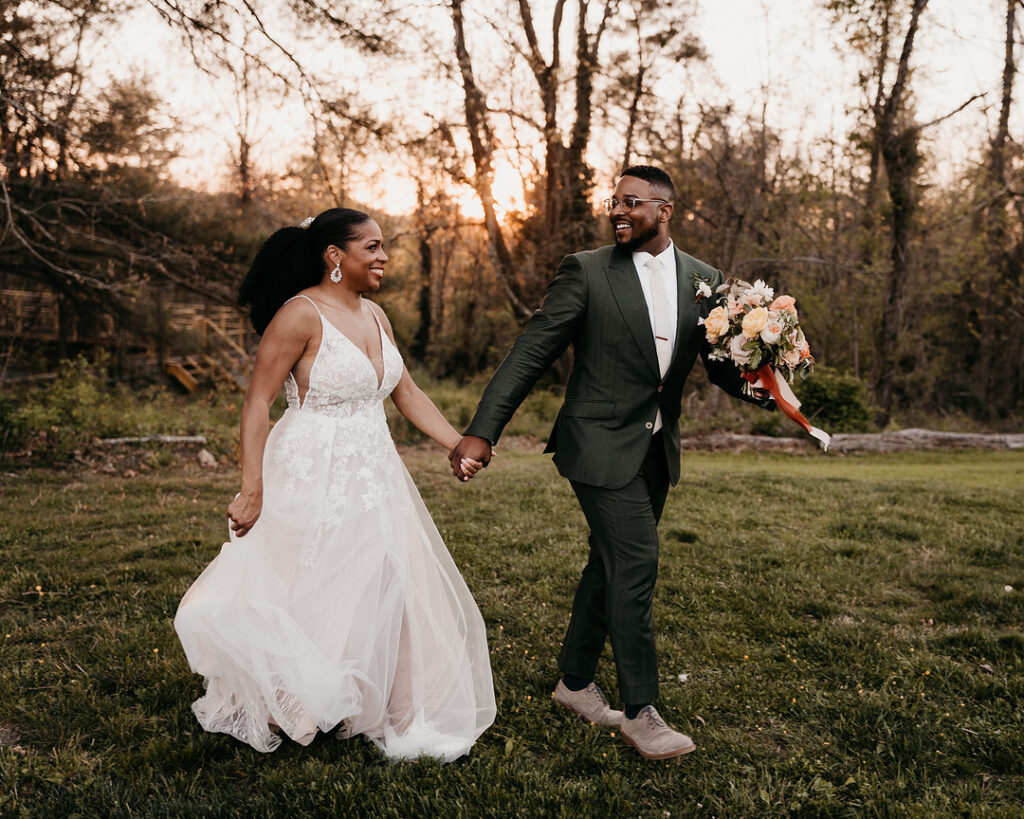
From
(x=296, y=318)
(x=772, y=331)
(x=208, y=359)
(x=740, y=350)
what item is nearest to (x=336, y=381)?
(x=296, y=318)

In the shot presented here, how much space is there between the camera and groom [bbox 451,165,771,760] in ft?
11.0

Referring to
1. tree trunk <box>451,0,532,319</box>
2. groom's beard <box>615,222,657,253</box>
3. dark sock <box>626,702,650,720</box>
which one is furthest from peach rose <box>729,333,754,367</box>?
tree trunk <box>451,0,532,319</box>

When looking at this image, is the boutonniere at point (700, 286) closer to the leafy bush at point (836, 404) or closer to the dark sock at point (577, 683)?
the dark sock at point (577, 683)

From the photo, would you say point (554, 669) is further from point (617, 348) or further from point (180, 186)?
point (180, 186)

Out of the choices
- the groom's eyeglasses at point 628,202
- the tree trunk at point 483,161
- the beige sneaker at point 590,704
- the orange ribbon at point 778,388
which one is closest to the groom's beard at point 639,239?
the groom's eyeglasses at point 628,202

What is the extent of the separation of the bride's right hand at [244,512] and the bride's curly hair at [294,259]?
0.80 m

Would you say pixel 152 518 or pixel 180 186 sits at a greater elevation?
pixel 180 186

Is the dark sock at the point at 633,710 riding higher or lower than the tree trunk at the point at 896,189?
lower

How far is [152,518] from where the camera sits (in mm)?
7375

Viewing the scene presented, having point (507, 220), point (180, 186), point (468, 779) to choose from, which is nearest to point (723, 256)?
point (507, 220)

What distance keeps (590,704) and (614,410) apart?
1408 millimetres

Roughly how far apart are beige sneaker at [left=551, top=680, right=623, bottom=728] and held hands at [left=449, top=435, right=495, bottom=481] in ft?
3.95

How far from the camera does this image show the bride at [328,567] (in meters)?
3.24

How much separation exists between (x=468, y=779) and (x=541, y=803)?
32cm
